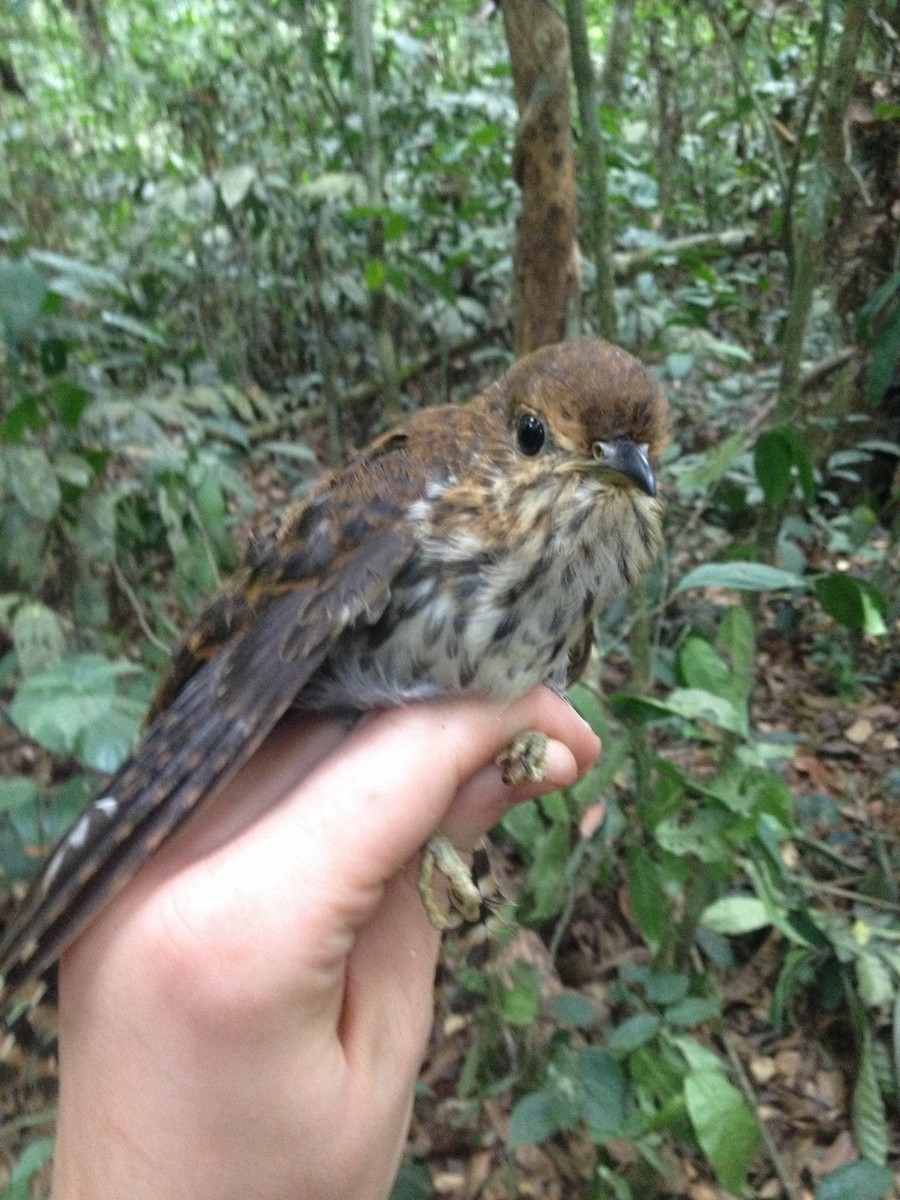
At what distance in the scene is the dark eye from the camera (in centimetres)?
180

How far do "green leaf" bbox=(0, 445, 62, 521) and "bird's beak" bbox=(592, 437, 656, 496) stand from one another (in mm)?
1861

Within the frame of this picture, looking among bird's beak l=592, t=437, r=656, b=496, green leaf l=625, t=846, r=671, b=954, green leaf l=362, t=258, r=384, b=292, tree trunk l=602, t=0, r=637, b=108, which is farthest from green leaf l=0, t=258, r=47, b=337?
tree trunk l=602, t=0, r=637, b=108

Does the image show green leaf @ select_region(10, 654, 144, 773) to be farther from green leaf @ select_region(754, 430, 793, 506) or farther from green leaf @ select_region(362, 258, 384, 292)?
green leaf @ select_region(362, 258, 384, 292)

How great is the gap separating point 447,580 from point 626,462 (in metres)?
0.40

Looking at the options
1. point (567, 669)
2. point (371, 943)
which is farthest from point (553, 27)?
point (371, 943)

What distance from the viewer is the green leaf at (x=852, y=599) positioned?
225cm

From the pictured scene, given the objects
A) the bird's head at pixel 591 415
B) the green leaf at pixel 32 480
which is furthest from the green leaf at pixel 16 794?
the bird's head at pixel 591 415

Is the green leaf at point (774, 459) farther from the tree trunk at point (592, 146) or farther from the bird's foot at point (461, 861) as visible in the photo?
the bird's foot at point (461, 861)

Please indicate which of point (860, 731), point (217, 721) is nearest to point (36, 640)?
point (217, 721)

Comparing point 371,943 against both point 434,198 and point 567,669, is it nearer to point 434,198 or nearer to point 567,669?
point 567,669

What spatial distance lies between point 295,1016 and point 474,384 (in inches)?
208

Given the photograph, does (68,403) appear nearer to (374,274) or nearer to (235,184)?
(374,274)

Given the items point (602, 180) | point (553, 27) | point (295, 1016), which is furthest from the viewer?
point (553, 27)

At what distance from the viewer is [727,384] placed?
5504 mm
